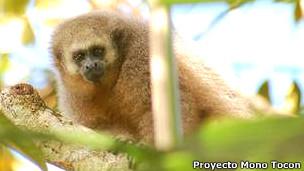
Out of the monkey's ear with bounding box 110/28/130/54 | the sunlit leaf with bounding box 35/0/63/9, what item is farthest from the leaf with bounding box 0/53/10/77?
the sunlit leaf with bounding box 35/0/63/9

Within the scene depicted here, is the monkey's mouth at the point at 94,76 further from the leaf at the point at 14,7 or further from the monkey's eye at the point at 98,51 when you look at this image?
the leaf at the point at 14,7

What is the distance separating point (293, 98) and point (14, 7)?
2.37 metres

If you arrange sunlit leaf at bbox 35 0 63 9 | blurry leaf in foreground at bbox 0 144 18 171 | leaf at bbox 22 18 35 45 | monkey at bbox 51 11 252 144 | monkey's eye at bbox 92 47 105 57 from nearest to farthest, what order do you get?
blurry leaf in foreground at bbox 0 144 18 171 < monkey at bbox 51 11 252 144 < leaf at bbox 22 18 35 45 < monkey's eye at bbox 92 47 105 57 < sunlit leaf at bbox 35 0 63 9

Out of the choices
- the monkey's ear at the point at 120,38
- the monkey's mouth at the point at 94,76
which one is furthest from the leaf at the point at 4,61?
the monkey's ear at the point at 120,38

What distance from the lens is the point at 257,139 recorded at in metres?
0.63

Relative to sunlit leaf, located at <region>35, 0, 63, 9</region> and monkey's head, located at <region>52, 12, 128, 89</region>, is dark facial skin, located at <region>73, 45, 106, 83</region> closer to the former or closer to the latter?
monkey's head, located at <region>52, 12, 128, 89</region>

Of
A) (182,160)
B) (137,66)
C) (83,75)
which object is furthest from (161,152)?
(83,75)

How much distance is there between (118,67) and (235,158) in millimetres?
4678

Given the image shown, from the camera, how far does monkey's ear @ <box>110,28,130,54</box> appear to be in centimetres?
535

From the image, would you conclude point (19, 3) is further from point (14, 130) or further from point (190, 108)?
point (14, 130)

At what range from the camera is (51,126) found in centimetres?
322

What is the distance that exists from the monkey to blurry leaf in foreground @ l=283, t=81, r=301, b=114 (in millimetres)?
469

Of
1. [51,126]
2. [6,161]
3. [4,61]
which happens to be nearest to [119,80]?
[4,61]

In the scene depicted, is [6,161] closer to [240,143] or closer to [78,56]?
[78,56]
